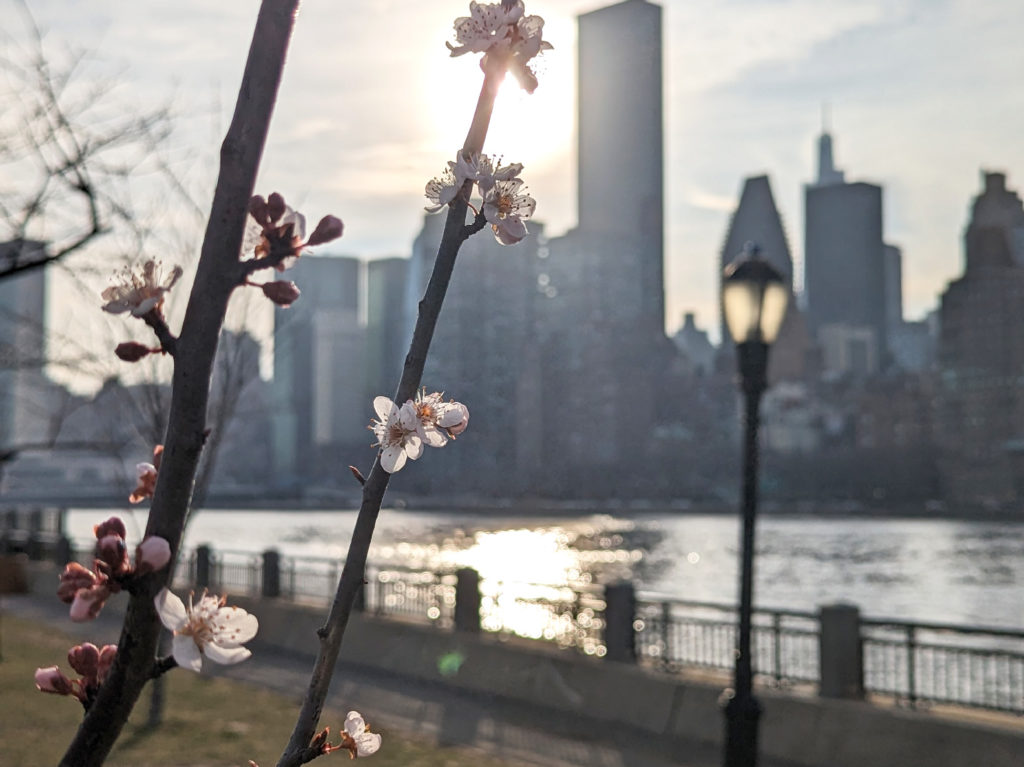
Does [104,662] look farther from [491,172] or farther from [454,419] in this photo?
[491,172]

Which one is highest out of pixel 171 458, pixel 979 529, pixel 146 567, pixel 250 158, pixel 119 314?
pixel 250 158

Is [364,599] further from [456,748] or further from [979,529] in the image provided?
[979,529]

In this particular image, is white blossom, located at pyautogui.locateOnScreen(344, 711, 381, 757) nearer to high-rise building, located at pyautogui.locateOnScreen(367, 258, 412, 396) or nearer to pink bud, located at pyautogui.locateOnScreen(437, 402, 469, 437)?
pink bud, located at pyautogui.locateOnScreen(437, 402, 469, 437)

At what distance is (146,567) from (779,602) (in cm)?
6465

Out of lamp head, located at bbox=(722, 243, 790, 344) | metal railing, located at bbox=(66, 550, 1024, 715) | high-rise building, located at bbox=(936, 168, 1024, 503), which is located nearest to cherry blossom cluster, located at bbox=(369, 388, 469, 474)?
lamp head, located at bbox=(722, 243, 790, 344)

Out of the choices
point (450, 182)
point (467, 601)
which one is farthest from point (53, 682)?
point (467, 601)

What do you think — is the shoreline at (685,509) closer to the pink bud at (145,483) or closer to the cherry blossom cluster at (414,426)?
the pink bud at (145,483)

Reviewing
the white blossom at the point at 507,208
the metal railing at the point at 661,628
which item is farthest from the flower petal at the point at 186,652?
the metal railing at the point at 661,628

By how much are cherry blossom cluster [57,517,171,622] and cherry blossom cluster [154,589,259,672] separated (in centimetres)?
5

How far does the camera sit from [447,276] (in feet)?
6.61

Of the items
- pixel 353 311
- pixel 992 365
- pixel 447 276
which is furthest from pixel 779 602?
Answer: pixel 992 365

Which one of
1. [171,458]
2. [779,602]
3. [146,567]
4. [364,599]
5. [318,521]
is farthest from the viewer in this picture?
[318,521]

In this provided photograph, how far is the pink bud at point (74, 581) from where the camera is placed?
64.4 inches

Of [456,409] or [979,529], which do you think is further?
[979,529]
